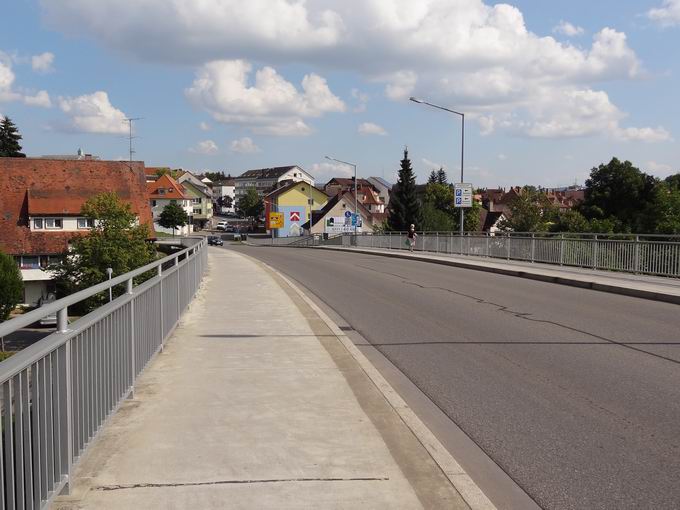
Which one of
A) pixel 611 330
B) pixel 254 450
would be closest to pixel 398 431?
pixel 254 450

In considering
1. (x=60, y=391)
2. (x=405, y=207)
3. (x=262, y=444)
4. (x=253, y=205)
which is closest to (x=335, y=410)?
(x=262, y=444)

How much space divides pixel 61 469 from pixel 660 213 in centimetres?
7072

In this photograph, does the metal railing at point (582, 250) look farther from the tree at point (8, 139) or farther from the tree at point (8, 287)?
the tree at point (8, 139)

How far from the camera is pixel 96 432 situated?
4.71m

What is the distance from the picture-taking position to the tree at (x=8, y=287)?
4762 cm

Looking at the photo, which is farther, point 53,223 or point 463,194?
point 53,223

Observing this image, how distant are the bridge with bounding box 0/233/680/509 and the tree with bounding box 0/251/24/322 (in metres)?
41.4

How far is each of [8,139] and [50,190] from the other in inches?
1494

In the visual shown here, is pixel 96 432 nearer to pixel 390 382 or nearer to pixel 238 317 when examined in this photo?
pixel 390 382

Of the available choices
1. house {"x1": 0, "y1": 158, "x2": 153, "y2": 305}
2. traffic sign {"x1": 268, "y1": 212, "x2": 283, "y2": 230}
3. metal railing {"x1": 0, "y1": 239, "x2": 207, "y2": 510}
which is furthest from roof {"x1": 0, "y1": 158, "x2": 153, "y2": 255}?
metal railing {"x1": 0, "y1": 239, "x2": 207, "y2": 510}

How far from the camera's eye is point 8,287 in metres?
48.0

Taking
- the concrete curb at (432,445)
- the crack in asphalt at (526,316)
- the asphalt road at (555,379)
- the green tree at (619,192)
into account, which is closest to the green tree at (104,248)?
the crack in asphalt at (526,316)

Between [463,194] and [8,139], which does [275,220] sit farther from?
[463,194]

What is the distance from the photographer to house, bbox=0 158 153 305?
60.7 meters
